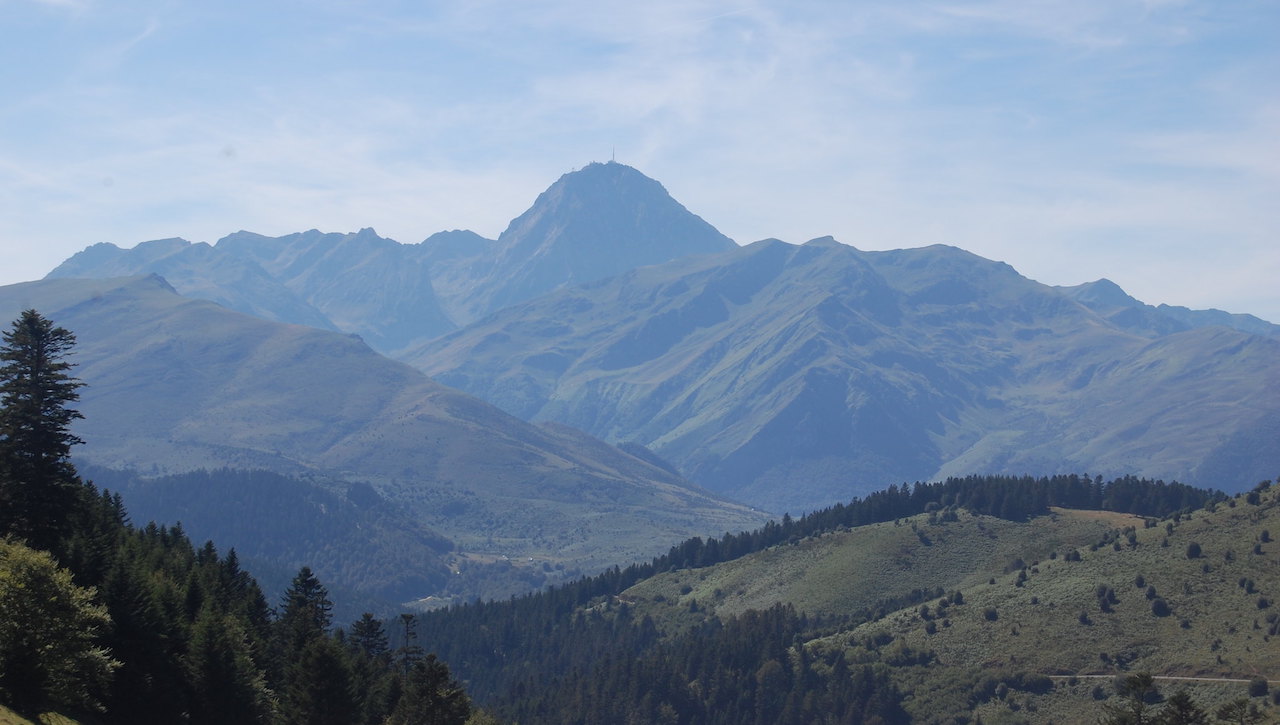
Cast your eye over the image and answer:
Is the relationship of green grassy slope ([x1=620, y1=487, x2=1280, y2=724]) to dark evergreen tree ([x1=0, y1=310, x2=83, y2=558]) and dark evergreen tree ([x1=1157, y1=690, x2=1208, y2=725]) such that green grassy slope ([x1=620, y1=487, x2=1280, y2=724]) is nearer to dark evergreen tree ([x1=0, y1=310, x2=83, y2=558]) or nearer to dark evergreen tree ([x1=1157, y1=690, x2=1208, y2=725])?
dark evergreen tree ([x1=1157, y1=690, x2=1208, y2=725])

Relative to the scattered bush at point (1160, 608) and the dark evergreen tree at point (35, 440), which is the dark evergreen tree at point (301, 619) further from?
the scattered bush at point (1160, 608)

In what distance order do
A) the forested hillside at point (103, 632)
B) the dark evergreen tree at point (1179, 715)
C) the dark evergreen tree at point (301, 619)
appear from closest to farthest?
the forested hillside at point (103, 632), the dark evergreen tree at point (1179, 715), the dark evergreen tree at point (301, 619)

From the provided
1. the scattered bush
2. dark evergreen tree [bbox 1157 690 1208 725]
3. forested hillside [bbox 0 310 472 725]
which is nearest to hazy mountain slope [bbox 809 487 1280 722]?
the scattered bush

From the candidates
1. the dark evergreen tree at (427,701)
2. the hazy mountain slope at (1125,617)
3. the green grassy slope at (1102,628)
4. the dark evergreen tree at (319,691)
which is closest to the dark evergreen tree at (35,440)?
the dark evergreen tree at (319,691)

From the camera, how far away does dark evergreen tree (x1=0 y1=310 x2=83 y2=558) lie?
67750mm

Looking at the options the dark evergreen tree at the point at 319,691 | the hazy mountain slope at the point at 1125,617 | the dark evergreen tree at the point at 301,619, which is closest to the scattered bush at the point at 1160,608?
the hazy mountain slope at the point at 1125,617

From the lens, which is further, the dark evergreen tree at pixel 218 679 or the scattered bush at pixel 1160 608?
the scattered bush at pixel 1160 608

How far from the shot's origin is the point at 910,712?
157625 millimetres

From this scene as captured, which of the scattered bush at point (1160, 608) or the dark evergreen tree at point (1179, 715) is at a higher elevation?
the dark evergreen tree at point (1179, 715)

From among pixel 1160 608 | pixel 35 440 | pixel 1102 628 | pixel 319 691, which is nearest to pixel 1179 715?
pixel 319 691

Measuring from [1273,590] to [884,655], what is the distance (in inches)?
1953

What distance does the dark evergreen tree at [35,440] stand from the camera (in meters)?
67.8

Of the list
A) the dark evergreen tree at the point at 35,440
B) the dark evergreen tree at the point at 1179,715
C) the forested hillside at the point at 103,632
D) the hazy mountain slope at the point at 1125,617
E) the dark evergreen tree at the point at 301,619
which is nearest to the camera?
the forested hillside at the point at 103,632

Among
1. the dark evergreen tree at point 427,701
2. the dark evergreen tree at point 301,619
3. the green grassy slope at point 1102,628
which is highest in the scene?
the dark evergreen tree at point 301,619
